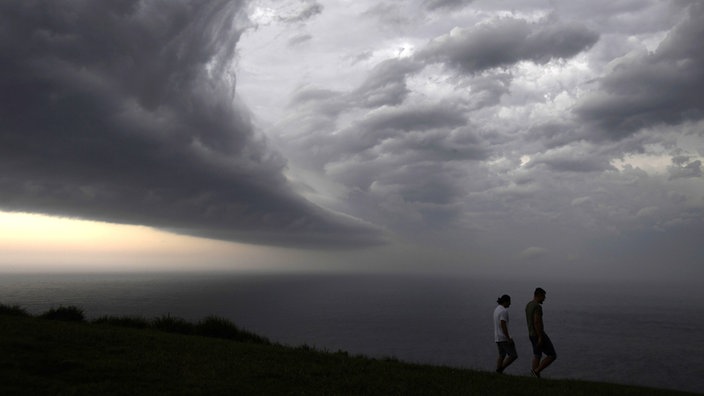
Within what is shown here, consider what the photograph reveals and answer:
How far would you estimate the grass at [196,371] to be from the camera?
30.9 ft

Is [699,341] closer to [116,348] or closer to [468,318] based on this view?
[468,318]

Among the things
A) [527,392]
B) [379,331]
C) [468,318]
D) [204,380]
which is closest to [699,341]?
[468,318]

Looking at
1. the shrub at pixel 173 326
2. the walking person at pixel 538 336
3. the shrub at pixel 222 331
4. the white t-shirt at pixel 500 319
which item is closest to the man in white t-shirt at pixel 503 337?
the white t-shirt at pixel 500 319

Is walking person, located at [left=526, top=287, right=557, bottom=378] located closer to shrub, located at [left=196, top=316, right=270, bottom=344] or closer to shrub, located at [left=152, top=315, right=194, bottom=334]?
shrub, located at [left=196, top=316, right=270, bottom=344]

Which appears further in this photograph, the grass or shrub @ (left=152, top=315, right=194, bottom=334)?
shrub @ (left=152, top=315, right=194, bottom=334)

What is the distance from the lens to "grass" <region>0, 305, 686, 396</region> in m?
9.43

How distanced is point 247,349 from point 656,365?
2566 inches

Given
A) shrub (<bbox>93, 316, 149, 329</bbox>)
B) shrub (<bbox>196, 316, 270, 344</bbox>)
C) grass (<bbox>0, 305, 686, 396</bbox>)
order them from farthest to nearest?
shrub (<bbox>93, 316, 149, 329</bbox>)
shrub (<bbox>196, 316, 270, 344</bbox>)
grass (<bbox>0, 305, 686, 396</bbox>)

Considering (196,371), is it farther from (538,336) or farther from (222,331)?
(538,336)

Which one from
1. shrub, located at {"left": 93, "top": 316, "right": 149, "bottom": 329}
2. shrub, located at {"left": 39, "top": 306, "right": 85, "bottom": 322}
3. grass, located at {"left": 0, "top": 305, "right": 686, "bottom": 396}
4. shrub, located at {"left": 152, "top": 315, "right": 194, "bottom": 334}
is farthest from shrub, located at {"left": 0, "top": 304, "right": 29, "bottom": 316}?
shrub, located at {"left": 152, "top": 315, "right": 194, "bottom": 334}

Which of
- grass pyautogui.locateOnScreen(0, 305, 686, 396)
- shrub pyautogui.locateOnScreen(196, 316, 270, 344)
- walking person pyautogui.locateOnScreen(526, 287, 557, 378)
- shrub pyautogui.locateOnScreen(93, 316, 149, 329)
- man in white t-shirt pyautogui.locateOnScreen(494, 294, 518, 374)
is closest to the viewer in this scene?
grass pyautogui.locateOnScreen(0, 305, 686, 396)

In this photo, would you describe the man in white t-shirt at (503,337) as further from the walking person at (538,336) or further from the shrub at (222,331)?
the shrub at (222,331)

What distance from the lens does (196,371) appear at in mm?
10922

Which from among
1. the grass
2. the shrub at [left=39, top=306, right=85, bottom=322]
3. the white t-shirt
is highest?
the white t-shirt
